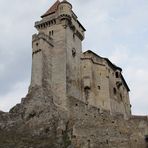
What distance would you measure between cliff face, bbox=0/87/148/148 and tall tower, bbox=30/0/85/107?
234 centimetres

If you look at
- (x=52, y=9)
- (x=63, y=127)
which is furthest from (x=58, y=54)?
(x=63, y=127)

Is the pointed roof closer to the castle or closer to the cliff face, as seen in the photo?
the castle

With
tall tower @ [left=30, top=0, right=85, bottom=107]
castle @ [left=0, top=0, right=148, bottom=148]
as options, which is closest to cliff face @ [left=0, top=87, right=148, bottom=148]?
castle @ [left=0, top=0, right=148, bottom=148]

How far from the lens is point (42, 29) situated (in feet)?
244

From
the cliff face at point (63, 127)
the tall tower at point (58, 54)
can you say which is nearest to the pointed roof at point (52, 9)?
the tall tower at point (58, 54)

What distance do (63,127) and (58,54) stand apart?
655 inches

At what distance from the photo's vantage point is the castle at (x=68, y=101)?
55.4 metres

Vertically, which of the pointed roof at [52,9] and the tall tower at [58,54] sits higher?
the pointed roof at [52,9]

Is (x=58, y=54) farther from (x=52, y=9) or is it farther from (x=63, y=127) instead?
(x=63, y=127)

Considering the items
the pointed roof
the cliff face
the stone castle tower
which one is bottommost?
the cliff face

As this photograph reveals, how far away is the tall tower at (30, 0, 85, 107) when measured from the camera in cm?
6738

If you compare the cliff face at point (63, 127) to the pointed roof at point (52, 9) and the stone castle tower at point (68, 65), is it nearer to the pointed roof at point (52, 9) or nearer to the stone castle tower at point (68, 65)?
the stone castle tower at point (68, 65)

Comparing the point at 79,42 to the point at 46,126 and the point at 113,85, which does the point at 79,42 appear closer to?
the point at 113,85

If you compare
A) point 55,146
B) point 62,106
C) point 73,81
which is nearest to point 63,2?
point 73,81
